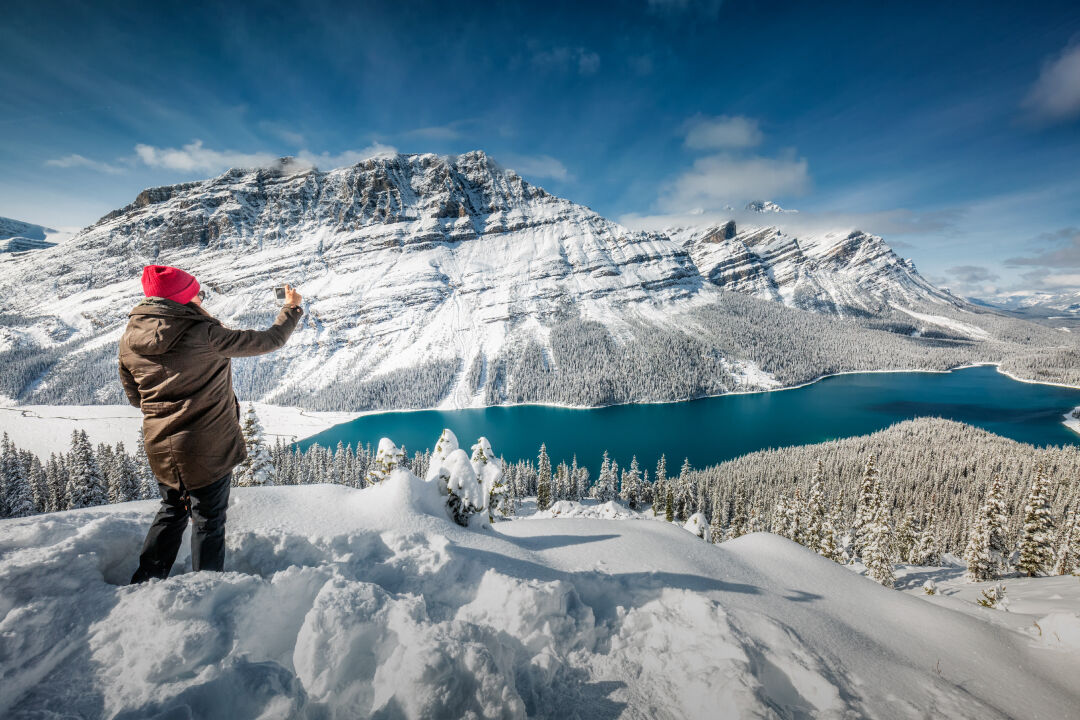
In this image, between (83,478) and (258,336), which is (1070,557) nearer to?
(258,336)

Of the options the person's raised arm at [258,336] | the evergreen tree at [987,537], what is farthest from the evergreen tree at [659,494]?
the person's raised arm at [258,336]

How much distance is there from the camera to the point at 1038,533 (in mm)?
21141

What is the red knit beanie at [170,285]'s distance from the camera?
307 cm

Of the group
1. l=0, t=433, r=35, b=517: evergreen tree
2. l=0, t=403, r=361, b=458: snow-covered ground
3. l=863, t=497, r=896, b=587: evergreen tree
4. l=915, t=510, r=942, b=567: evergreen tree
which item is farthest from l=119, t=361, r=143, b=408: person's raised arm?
l=0, t=403, r=361, b=458: snow-covered ground

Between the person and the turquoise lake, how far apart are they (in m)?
66.7

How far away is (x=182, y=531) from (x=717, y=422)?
104 m

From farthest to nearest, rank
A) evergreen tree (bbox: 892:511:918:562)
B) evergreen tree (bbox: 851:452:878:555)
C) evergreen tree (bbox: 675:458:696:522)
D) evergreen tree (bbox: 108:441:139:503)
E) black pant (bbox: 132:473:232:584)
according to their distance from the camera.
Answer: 1. evergreen tree (bbox: 675:458:696:522)
2. evergreen tree (bbox: 892:511:918:562)
3. evergreen tree (bbox: 108:441:139:503)
4. evergreen tree (bbox: 851:452:878:555)
5. black pant (bbox: 132:473:232:584)

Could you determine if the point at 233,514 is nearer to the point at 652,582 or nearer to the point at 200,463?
the point at 200,463

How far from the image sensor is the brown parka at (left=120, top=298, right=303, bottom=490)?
304 centimetres

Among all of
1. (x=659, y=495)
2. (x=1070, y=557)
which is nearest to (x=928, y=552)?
(x=1070, y=557)

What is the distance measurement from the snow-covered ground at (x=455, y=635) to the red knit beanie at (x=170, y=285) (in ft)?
6.62

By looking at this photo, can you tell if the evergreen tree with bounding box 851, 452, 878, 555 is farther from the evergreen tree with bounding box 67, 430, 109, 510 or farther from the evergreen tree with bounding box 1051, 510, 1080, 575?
the evergreen tree with bounding box 67, 430, 109, 510

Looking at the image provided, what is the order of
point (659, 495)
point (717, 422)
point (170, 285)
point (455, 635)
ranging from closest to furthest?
point (455, 635) < point (170, 285) < point (659, 495) < point (717, 422)

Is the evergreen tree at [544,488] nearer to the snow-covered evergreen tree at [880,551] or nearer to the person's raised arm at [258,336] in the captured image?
the snow-covered evergreen tree at [880,551]
